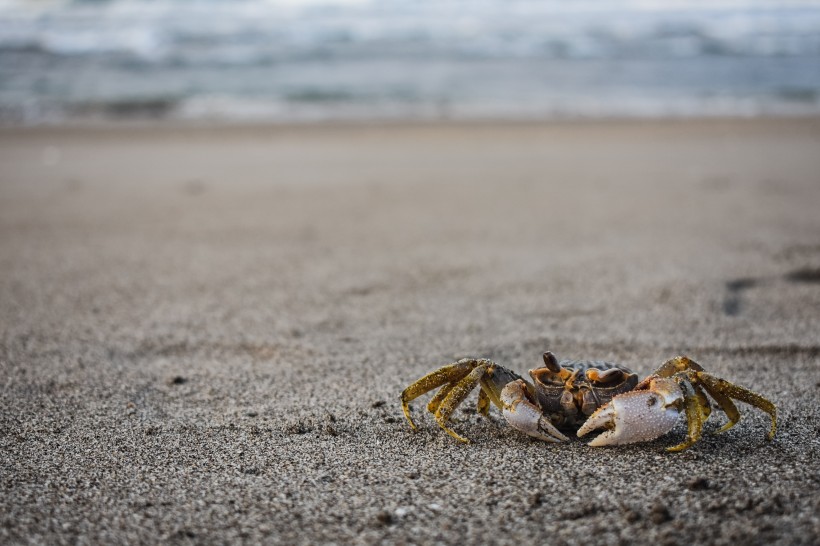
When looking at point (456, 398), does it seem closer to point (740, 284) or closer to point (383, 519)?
point (383, 519)

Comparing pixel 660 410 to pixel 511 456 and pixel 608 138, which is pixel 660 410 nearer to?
pixel 511 456

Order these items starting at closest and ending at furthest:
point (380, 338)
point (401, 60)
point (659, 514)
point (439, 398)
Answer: point (659, 514) < point (439, 398) < point (380, 338) < point (401, 60)

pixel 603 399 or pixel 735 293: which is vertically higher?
pixel 603 399

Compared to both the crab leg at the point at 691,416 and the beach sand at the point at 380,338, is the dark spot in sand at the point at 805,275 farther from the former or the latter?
the crab leg at the point at 691,416

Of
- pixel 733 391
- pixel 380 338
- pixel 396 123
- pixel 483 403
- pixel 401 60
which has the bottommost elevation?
pixel 380 338

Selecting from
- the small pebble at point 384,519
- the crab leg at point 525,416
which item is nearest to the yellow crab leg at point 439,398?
the crab leg at point 525,416

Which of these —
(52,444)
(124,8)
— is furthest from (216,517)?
(124,8)

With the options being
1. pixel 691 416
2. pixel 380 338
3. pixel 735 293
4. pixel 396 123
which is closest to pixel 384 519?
pixel 691 416

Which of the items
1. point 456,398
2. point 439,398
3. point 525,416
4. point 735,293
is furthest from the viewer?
point 735,293
